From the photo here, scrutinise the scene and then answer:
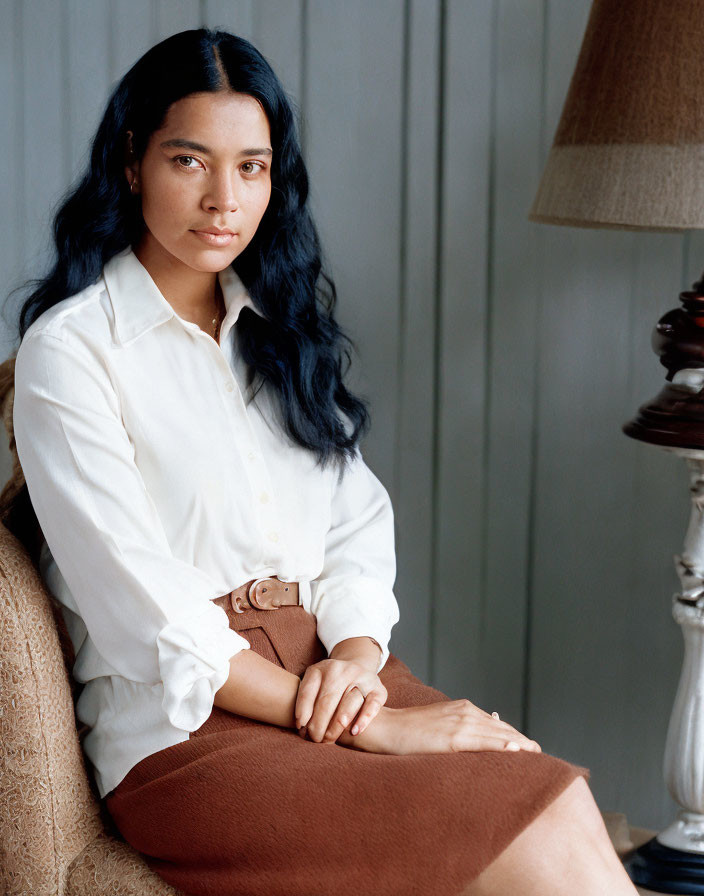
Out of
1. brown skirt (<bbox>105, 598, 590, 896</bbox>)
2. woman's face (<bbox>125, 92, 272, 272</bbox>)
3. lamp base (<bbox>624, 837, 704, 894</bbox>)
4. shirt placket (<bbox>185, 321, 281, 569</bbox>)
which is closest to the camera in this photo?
brown skirt (<bbox>105, 598, 590, 896</bbox>)

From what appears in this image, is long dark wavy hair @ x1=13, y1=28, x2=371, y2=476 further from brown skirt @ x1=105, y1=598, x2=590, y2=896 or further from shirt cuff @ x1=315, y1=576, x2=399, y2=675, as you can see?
brown skirt @ x1=105, y1=598, x2=590, y2=896

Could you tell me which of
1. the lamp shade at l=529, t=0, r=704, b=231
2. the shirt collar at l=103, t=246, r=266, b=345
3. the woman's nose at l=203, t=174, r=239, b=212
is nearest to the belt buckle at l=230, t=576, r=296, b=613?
the shirt collar at l=103, t=246, r=266, b=345

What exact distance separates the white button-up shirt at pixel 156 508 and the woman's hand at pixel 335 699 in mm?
103

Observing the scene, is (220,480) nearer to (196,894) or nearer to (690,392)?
(196,894)

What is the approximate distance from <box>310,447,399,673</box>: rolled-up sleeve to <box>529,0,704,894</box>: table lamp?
428mm

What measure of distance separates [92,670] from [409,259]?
1.12 metres

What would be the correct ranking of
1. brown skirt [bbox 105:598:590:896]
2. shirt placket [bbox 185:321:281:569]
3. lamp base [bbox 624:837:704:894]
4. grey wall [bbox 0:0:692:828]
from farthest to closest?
grey wall [bbox 0:0:692:828] → lamp base [bbox 624:837:704:894] → shirt placket [bbox 185:321:281:569] → brown skirt [bbox 105:598:590:896]

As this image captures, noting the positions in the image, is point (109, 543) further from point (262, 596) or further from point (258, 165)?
point (258, 165)

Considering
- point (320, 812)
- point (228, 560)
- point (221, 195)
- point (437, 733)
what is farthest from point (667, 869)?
point (221, 195)

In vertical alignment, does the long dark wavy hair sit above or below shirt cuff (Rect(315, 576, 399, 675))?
above

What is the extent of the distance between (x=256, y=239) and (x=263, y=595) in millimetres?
554

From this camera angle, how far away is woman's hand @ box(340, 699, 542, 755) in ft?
4.23

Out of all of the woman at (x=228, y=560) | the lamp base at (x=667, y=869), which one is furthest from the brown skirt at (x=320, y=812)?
the lamp base at (x=667, y=869)

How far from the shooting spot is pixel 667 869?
5.79 ft
